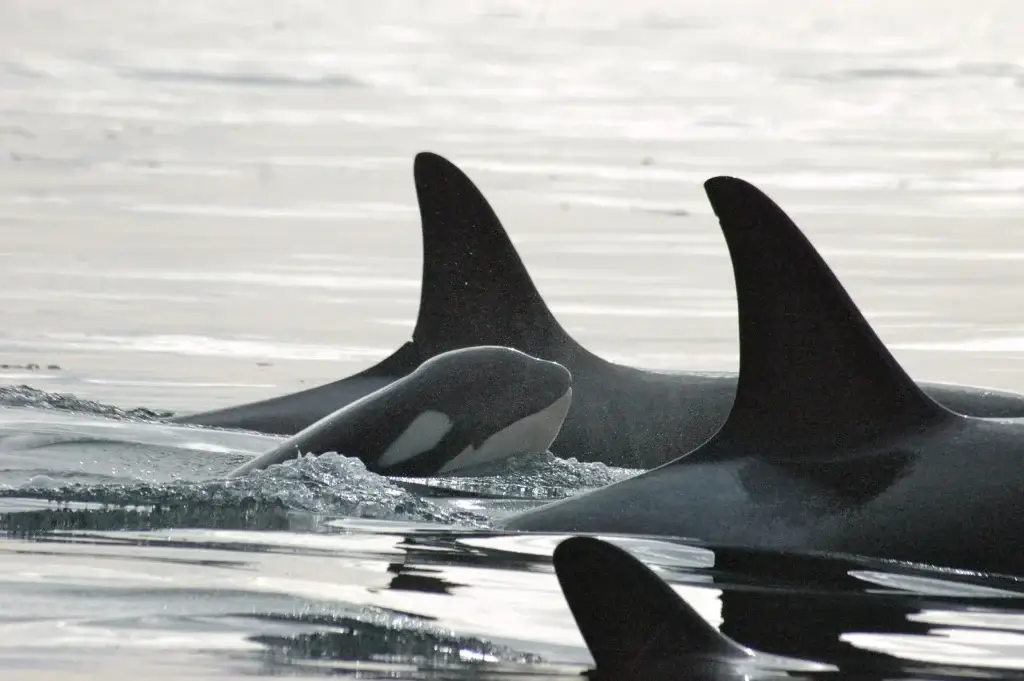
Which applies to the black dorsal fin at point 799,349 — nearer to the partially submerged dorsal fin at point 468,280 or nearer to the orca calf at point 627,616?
the orca calf at point 627,616

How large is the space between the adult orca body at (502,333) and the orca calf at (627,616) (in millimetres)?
6732

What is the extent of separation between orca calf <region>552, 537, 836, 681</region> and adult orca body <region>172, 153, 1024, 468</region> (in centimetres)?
673

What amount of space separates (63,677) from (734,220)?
338 centimetres

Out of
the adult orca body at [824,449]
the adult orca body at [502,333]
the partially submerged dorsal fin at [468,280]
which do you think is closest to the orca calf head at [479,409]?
the adult orca body at [502,333]

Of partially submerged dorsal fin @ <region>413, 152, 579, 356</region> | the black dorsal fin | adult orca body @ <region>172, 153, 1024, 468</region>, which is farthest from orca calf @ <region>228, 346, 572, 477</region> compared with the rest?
the black dorsal fin

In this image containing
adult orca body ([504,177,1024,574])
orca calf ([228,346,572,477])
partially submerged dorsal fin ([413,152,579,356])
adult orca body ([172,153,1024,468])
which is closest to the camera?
adult orca body ([504,177,1024,574])

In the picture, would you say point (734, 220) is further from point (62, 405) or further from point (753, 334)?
point (62, 405)

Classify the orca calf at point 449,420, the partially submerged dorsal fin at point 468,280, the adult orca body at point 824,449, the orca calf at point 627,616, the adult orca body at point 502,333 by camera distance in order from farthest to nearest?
the partially submerged dorsal fin at point 468,280, the adult orca body at point 502,333, the orca calf at point 449,420, the adult orca body at point 824,449, the orca calf at point 627,616

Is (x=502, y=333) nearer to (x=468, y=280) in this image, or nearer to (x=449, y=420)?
(x=468, y=280)

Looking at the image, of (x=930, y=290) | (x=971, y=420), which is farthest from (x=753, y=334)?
(x=930, y=290)

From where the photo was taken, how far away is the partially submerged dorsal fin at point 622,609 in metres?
5.34

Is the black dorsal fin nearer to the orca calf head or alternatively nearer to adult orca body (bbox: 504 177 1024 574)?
adult orca body (bbox: 504 177 1024 574)

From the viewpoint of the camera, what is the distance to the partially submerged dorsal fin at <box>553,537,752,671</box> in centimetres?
534

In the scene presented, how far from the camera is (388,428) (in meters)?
10.2
